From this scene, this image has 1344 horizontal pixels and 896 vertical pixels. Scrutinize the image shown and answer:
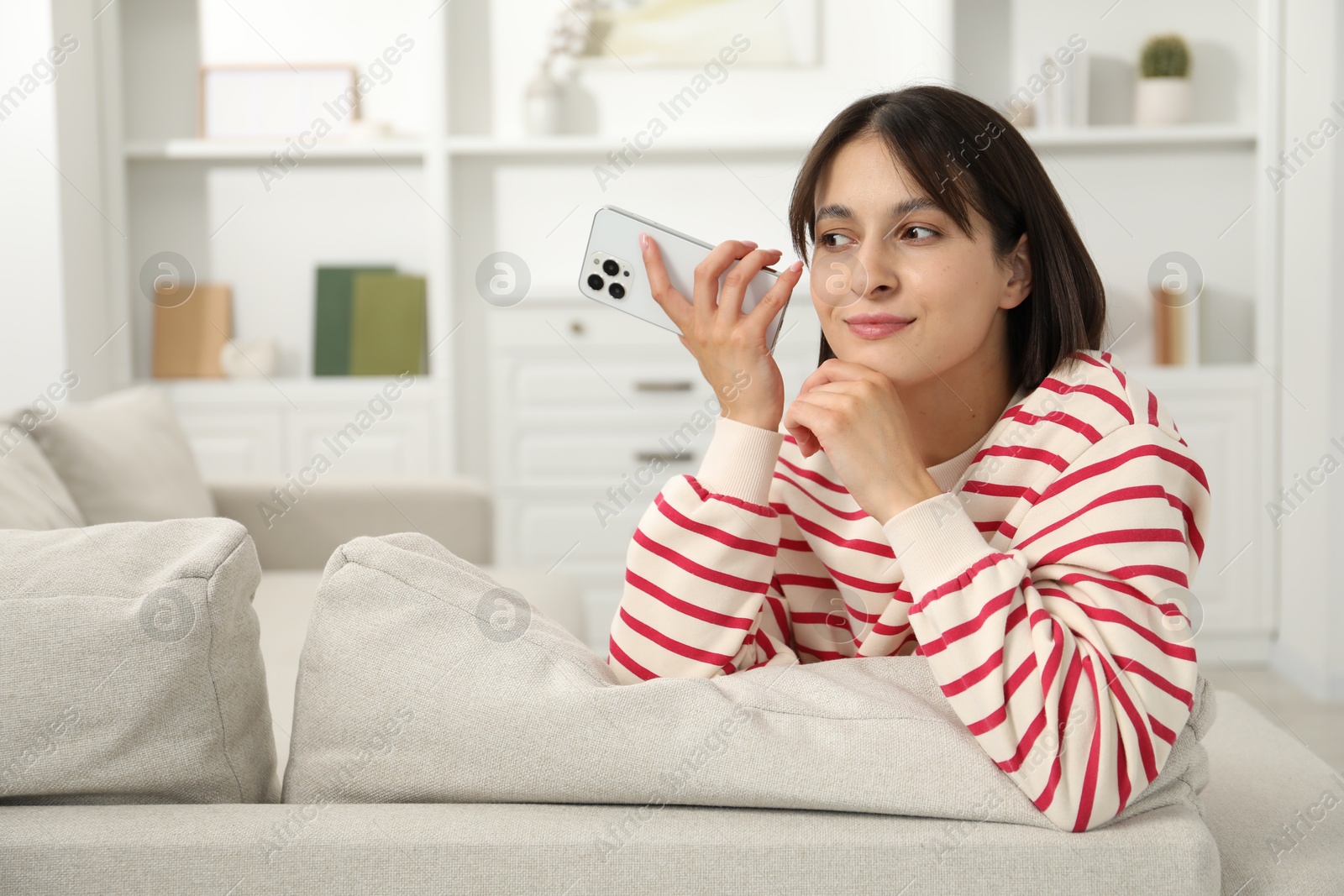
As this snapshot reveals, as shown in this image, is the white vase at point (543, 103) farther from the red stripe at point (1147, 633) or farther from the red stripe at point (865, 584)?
the red stripe at point (1147, 633)

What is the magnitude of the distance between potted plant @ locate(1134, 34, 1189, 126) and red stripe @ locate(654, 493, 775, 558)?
280 cm

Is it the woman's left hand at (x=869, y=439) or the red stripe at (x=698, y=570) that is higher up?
the woman's left hand at (x=869, y=439)

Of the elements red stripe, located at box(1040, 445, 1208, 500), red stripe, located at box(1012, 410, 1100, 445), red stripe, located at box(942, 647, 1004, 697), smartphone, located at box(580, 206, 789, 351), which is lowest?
red stripe, located at box(942, 647, 1004, 697)

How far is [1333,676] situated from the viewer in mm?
2850

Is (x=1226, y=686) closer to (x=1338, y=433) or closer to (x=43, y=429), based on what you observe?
(x=1338, y=433)

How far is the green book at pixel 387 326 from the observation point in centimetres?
346

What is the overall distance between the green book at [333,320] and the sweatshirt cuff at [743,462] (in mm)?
2718

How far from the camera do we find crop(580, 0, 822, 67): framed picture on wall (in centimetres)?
348

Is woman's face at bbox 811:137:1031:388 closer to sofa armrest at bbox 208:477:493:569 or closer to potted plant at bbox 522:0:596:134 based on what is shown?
sofa armrest at bbox 208:477:493:569

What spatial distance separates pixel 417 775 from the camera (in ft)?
2.46

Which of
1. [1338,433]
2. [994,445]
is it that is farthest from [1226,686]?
[994,445]

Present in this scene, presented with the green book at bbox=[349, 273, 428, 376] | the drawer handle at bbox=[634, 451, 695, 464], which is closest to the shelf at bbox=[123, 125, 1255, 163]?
the green book at bbox=[349, 273, 428, 376]

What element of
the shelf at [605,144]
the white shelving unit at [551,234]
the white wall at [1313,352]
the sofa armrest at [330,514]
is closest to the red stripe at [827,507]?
the sofa armrest at [330,514]

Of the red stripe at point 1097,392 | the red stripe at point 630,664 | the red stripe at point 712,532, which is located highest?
the red stripe at point 1097,392
